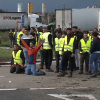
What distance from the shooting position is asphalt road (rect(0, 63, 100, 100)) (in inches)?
385

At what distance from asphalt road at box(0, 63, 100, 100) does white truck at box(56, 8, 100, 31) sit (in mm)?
24807

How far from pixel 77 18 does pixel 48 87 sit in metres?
29.8

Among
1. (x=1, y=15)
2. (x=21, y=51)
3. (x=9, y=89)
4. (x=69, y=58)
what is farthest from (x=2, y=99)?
(x=1, y=15)

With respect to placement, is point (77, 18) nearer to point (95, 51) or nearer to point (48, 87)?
point (95, 51)

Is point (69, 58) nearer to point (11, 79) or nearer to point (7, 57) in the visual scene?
point (11, 79)

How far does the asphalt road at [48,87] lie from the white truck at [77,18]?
81.4ft

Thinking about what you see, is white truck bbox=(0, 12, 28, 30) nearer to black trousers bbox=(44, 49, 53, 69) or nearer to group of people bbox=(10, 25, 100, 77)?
group of people bbox=(10, 25, 100, 77)

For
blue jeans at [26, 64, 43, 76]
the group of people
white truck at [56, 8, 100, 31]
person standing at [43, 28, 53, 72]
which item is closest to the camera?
the group of people

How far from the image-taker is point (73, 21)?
1585 inches

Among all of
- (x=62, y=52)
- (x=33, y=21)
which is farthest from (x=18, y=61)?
(x=33, y=21)

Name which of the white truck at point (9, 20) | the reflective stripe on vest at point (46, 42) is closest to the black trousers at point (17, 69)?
the reflective stripe on vest at point (46, 42)

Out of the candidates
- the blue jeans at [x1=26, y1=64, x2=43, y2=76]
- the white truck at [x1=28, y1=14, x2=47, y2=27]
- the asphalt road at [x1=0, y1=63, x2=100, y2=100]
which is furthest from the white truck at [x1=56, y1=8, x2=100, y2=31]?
the asphalt road at [x1=0, y1=63, x2=100, y2=100]

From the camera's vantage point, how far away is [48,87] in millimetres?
11234

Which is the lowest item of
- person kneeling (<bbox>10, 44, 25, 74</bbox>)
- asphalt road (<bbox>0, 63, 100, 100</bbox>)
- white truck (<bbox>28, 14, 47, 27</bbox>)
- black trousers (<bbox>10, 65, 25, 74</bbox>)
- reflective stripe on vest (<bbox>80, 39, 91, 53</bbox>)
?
asphalt road (<bbox>0, 63, 100, 100</bbox>)
